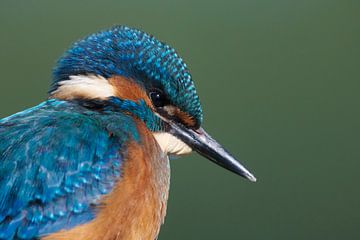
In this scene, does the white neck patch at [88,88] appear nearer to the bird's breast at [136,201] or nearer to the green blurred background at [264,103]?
the bird's breast at [136,201]

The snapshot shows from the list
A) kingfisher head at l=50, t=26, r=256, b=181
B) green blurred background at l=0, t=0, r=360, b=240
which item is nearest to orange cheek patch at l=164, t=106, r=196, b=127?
kingfisher head at l=50, t=26, r=256, b=181

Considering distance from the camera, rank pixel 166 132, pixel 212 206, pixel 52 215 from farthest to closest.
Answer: pixel 212 206
pixel 166 132
pixel 52 215

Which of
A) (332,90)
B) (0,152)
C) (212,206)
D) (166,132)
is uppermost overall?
(332,90)

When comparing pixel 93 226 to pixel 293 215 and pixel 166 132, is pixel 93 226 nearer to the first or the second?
pixel 166 132

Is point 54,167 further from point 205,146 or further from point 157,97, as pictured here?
point 205,146

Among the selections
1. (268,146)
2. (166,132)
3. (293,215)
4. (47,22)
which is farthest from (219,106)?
(166,132)

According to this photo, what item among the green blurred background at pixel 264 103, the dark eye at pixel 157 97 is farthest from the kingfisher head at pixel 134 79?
the green blurred background at pixel 264 103

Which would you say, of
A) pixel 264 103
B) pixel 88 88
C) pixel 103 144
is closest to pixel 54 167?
pixel 103 144
